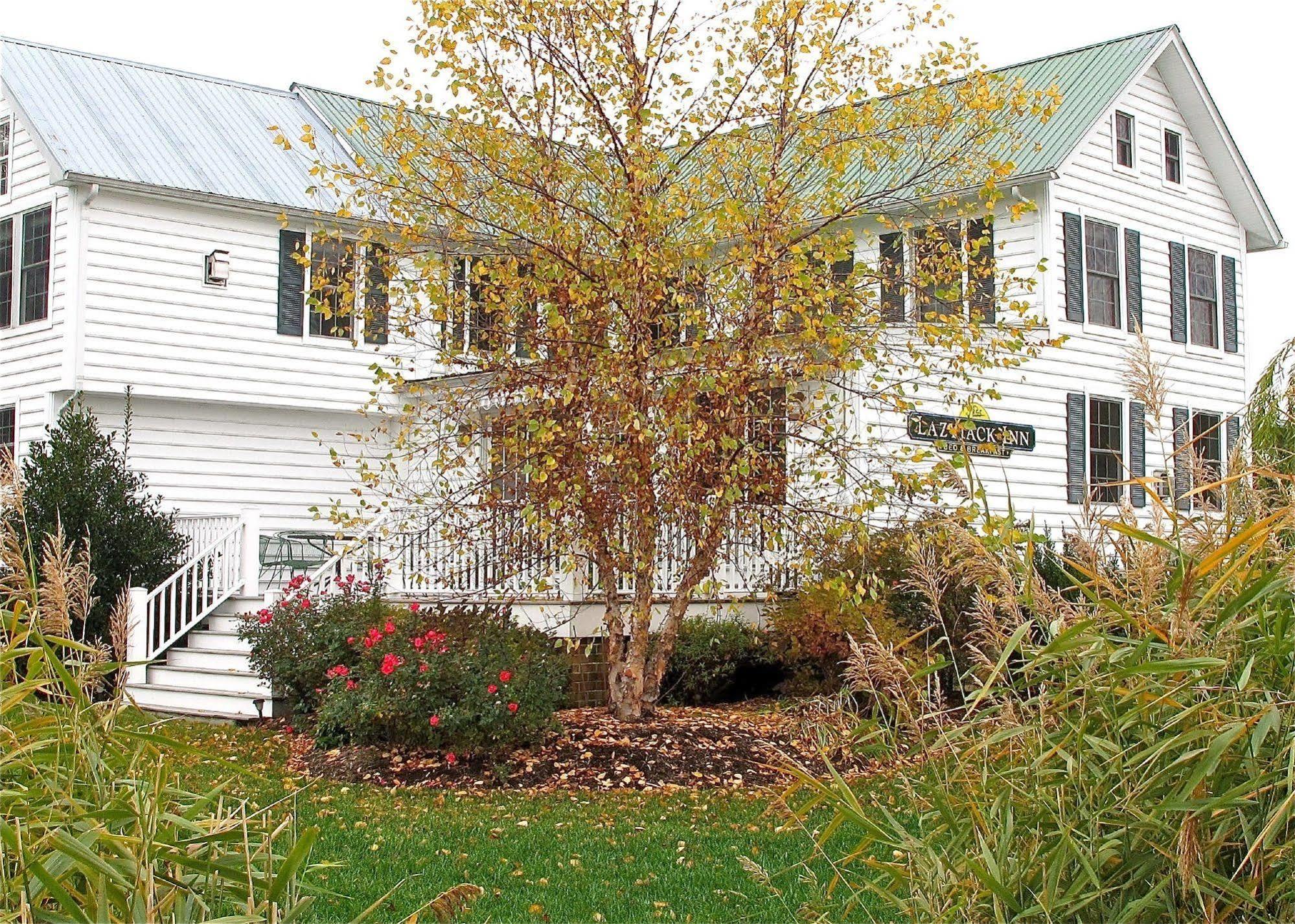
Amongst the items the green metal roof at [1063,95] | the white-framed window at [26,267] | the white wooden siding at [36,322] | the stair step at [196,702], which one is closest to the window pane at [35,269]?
the white-framed window at [26,267]

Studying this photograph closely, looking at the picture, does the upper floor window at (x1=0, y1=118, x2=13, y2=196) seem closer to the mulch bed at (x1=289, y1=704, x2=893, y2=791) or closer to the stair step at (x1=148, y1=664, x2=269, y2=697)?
the stair step at (x1=148, y1=664, x2=269, y2=697)

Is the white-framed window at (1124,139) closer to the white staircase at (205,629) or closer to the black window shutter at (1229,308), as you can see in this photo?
the black window shutter at (1229,308)

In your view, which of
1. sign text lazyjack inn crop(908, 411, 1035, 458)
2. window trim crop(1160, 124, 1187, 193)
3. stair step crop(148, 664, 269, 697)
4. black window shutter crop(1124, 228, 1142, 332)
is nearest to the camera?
sign text lazyjack inn crop(908, 411, 1035, 458)

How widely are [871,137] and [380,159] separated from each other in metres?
10.7

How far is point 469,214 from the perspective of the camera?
10.6m

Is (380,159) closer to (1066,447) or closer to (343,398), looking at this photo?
(343,398)

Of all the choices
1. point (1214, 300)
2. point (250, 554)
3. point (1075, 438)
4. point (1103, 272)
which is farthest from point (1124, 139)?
point (250, 554)

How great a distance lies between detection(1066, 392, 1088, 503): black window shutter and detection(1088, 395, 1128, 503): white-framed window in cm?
10

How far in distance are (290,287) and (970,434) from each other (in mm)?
9413

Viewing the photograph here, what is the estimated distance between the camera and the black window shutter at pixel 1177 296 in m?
20.0

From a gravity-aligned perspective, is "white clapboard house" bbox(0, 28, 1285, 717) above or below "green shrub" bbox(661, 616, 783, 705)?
above

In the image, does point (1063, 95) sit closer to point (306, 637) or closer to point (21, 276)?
point (306, 637)

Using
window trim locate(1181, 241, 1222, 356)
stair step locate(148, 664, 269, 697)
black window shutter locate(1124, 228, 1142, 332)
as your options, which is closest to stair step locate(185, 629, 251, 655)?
stair step locate(148, 664, 269, 697)

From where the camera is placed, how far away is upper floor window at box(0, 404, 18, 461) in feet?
57.9
